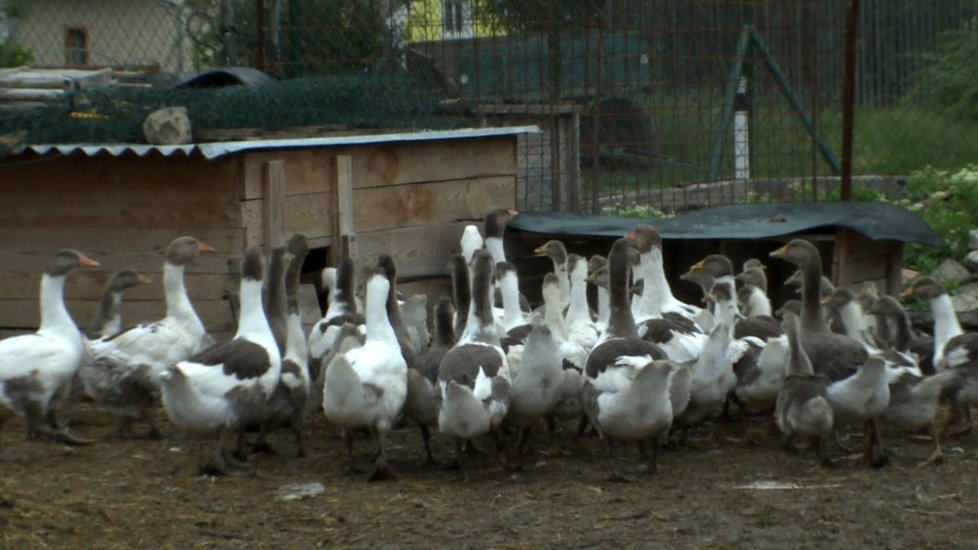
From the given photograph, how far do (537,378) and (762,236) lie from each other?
3509 millimetres

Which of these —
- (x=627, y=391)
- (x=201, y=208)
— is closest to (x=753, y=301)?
(x=627, y=391)

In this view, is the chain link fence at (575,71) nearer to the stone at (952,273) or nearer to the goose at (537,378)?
the stone at (952,273)

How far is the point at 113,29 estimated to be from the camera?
12570 mm

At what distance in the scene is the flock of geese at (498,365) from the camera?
7.28 metres

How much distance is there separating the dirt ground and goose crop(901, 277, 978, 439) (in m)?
0.19

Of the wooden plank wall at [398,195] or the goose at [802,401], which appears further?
the wooden plank wall at [398,195]

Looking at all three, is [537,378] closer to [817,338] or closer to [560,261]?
[817,338]

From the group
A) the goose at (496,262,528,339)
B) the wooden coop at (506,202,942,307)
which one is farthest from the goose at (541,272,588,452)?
the wooden coop at (506,202,942,307)

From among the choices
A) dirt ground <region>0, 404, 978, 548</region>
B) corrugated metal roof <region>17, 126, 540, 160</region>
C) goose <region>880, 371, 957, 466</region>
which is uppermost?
corrugated metal roof <region>17, 126, 540, 160</region>

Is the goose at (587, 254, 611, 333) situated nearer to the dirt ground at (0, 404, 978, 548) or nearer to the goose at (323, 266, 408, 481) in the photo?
the dirt ground at (0, 404, 978, 548)

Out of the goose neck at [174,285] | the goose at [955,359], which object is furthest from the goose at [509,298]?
the goose at [955,359]

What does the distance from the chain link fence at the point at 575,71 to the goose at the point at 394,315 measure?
2.80m

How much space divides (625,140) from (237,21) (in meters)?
4.13

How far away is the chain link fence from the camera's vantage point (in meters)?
11.9
